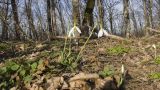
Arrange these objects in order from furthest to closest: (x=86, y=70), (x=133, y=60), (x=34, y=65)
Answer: (x=133, y=60) < (x=86, y=70) < (x=34, y=65)

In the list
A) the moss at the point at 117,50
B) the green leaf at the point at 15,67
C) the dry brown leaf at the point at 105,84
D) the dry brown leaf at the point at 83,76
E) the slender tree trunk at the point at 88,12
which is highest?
the slender tree trunk at the point at 88,12

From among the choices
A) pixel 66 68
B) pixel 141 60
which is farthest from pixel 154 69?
pixel 66 68

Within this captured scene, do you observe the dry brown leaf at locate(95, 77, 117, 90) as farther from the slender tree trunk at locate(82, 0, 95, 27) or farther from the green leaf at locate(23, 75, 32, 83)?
the slender tree trunk at locate(82, 0, 95, 27)

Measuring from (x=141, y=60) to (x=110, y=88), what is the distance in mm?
1389

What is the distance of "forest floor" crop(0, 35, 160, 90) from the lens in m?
4.40

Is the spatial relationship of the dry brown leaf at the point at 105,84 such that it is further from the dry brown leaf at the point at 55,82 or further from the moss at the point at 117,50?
the moss at the point at 117,50

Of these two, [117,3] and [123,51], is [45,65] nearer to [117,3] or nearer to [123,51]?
[123,51]

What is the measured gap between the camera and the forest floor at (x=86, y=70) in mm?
4402

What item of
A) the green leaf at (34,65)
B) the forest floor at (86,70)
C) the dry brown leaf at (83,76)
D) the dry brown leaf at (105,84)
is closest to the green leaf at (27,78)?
the forest floor at (86,70)

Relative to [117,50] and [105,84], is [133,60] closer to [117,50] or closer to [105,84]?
[117,50]

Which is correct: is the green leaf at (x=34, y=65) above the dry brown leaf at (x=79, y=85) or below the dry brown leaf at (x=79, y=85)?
above

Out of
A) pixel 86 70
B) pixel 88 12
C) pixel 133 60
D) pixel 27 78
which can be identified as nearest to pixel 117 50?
pixel 133 60

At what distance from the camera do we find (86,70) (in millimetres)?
4949

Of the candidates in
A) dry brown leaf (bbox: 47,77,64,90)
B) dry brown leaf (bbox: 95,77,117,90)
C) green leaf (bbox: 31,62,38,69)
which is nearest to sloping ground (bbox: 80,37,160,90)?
dry brown leaf (bbox: 95,77,117,90)
